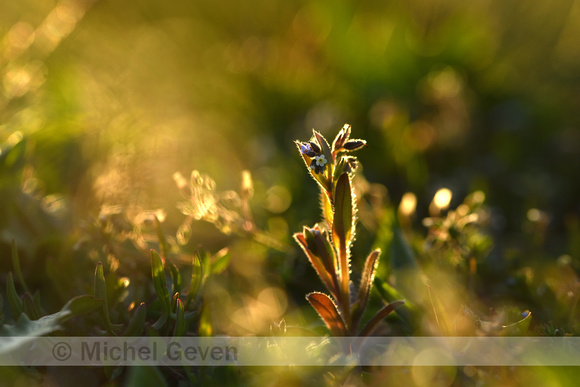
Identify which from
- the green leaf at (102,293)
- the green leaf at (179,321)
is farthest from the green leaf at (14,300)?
the green leaf at (179,321)

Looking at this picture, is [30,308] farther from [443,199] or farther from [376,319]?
[443,199]

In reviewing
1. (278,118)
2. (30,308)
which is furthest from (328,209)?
(278,118)

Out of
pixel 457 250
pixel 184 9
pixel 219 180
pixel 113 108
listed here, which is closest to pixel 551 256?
pixel 457 250

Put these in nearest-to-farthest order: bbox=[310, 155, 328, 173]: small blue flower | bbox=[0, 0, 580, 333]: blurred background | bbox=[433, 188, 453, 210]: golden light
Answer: bbox=[310, 155, 328, 173]: small blue flower, bbox=[433, 188, 453, 210]: golden light, bbox=[0, 0, 580, 333]: blurred background

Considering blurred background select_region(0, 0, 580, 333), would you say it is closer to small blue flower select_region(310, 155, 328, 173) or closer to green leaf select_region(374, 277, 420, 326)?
green leaf select_region(374, 277, 420, 326)

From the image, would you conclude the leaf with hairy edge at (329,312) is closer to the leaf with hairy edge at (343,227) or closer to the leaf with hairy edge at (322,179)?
the leaf with hairy edge at (343,227)

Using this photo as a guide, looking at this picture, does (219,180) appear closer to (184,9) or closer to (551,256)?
(551,256)

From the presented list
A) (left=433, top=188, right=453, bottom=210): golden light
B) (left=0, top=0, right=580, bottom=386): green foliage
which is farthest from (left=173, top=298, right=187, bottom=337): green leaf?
(left=433, top=188, right=453, bottom=210): golden light
